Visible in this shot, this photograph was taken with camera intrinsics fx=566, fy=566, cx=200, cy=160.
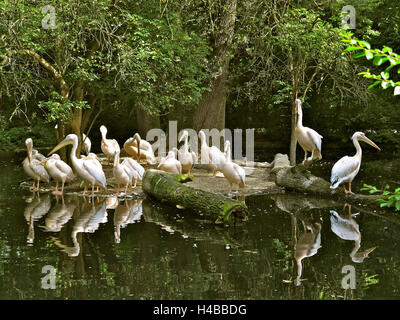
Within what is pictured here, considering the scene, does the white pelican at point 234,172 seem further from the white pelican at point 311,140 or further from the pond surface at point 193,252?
the white pelican at point 311,140

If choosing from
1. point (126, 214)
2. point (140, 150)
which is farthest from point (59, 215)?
point (140, 150)

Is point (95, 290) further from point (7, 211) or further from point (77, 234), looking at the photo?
point (7, 211)

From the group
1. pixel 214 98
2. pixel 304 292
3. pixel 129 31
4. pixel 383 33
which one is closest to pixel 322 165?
pixel 214 98

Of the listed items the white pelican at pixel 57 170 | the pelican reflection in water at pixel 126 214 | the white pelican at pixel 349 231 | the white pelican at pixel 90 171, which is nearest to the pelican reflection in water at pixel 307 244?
the white pelican at pixel 349 231

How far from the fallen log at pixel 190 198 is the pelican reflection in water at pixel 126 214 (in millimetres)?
390

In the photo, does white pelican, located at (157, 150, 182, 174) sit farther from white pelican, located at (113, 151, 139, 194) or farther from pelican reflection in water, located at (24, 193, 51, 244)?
pelican reflection in water, located at (24, 193, 51, 244)

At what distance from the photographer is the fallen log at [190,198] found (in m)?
8.34

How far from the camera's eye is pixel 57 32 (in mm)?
10227

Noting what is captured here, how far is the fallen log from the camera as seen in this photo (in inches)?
328

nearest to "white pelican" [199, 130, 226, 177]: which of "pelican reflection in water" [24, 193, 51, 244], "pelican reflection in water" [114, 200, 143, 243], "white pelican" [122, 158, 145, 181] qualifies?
"white pelican" [122, 158, 145, 181]

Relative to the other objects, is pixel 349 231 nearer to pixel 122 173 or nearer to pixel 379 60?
pixel 122 173

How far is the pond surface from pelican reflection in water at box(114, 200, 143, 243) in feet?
Answer: 0.05

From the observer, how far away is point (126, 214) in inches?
366

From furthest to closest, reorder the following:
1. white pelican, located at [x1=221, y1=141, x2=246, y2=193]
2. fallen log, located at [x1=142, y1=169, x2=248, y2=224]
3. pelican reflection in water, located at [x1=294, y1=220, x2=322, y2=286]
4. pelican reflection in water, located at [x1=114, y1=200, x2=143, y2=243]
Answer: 1. white pelican, located at [x1=221, y1=141, x2=246, y2=193]
2. fallen log, located at [x1=142, y1=169, x2=248, y2=224]
3. pelican reflection in water, located at [x1=114, y1=200, x2=143, y2=243]
4. pelican reflection in water, located at [x1=294, y1=220, x2=322, y2=286]
